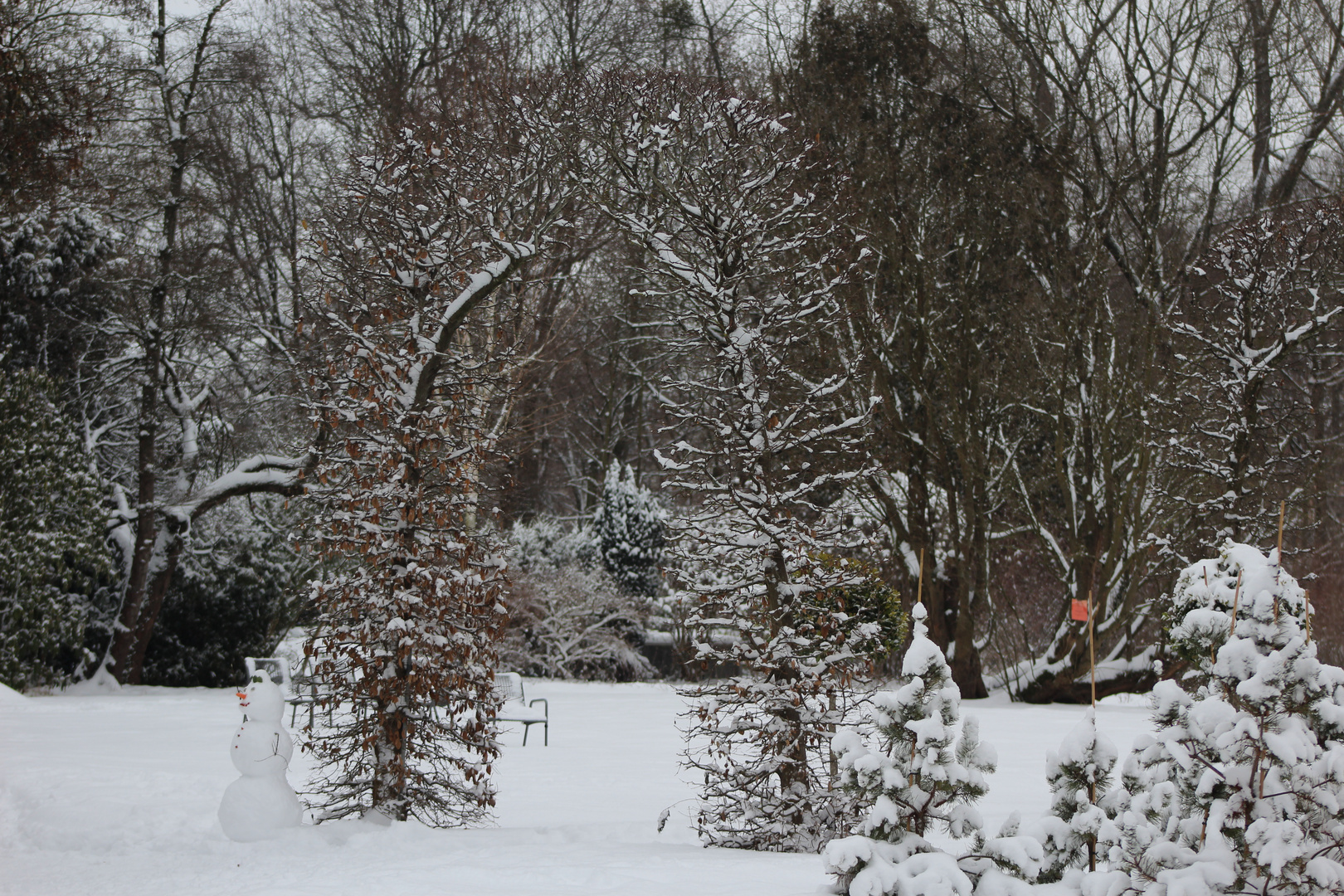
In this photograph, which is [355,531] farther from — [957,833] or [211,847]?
[957,833]

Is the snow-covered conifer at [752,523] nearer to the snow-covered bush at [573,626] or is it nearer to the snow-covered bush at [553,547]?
the snow-covered bush at [573,626]

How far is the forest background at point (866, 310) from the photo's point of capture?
13.8 metres

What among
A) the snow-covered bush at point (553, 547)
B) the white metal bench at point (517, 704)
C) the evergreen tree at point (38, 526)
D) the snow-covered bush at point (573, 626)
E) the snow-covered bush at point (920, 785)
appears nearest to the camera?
the snow-covered bush at point (920, 785)

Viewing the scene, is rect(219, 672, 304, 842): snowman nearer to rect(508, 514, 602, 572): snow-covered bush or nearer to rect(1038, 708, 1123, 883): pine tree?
rect(1038, 708, 1123, 883): pine tree

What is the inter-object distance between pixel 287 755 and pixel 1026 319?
1184cm

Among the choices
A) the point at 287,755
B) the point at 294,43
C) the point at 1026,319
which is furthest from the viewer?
the point at 294,43

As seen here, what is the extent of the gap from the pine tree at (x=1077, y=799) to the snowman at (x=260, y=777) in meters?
3.83

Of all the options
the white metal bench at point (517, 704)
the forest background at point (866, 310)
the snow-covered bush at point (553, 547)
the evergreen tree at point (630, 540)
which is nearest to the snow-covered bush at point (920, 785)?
the white metal bench at point (517, 704)

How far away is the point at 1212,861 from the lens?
359cm

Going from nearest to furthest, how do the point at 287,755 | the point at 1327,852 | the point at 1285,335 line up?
the point at 1327,852, the point at 287,755, the point at 1285,335

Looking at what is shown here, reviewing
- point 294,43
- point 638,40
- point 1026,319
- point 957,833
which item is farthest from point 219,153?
point 957,833

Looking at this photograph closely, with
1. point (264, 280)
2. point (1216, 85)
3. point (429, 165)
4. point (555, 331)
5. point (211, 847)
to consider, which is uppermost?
point (1216, 85)

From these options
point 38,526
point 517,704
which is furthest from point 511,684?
point 38,526

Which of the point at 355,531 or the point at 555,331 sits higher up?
the point at 555,331
